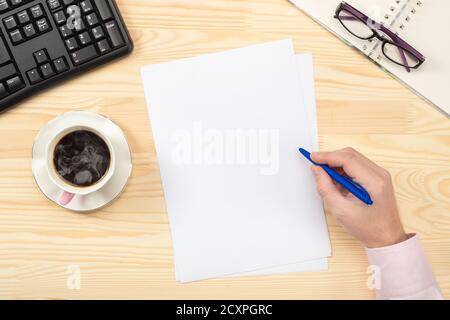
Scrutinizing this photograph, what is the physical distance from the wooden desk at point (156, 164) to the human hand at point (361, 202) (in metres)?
0.03

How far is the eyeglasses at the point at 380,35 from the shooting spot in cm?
67

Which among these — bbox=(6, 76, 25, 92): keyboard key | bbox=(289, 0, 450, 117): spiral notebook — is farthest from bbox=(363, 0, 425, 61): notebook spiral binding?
bbox=(6, 76, 25, 92): keyboard key

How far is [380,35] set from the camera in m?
0.67

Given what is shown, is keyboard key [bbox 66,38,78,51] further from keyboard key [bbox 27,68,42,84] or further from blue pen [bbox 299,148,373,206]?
blue pen [bbox 299,148,373,206]

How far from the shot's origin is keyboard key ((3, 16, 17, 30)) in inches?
24.1

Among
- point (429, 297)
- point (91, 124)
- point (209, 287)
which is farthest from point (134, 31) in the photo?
point (429, 297)

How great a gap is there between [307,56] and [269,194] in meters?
0.20

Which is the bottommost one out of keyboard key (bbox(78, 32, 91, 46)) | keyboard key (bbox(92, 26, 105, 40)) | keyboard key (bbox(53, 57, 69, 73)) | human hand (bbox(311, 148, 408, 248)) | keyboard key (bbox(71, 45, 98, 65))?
human hand (bbox(311, 148, 408, 248))

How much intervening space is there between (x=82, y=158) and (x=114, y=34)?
17 cm

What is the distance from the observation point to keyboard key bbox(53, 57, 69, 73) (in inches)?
24.6

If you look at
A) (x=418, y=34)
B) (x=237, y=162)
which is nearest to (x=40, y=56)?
(x=237, y=162)

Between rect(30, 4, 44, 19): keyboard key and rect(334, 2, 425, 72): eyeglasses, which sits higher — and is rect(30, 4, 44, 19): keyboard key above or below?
above

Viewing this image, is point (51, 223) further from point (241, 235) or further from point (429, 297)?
point (429, 297)

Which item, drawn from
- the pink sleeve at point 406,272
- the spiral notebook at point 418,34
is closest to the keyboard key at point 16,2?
the spiral notebook at point 418,34
